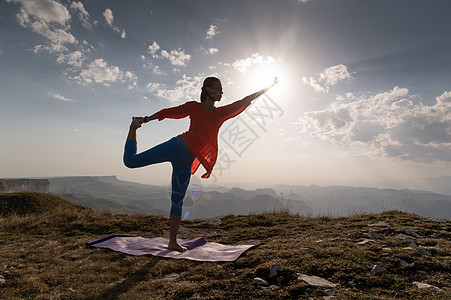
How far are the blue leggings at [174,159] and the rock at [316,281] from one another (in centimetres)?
279

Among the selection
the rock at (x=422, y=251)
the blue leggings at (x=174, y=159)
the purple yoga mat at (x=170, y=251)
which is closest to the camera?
the rock at (x=422, y=251)

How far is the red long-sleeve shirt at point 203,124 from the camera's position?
16.2ft

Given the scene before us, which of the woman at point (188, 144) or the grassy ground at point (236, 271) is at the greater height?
the woman at point (188, 144)

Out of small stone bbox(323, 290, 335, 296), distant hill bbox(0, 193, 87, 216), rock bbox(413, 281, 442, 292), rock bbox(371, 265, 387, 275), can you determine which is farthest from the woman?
distant hill bbox(0, 193, 87, 216)

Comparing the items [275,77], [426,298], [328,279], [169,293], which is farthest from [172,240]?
[275,77]

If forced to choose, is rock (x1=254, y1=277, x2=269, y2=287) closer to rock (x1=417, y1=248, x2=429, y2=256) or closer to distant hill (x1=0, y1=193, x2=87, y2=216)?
rock (x1=417, y1=248, x2=429, y2=256)

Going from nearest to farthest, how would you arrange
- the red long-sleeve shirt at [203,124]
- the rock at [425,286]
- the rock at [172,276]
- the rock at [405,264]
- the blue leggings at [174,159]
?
the rock at [425,286], the rock at [405,264], the rock at [172,276], the blue leggings at [174,159], the red long-sleeve shirt at [203,124]

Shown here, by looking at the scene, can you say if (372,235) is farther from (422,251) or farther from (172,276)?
(172,276)

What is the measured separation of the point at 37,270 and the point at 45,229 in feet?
13.4

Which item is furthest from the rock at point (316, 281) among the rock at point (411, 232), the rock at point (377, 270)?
the rock at point (411, 232)

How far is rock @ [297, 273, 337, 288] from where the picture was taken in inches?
105

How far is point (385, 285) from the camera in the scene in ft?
8.70

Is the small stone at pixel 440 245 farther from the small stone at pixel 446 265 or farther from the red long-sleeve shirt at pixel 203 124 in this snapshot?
the red long-sleeve shirt at pixel 203 124

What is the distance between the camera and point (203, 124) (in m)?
5.04
